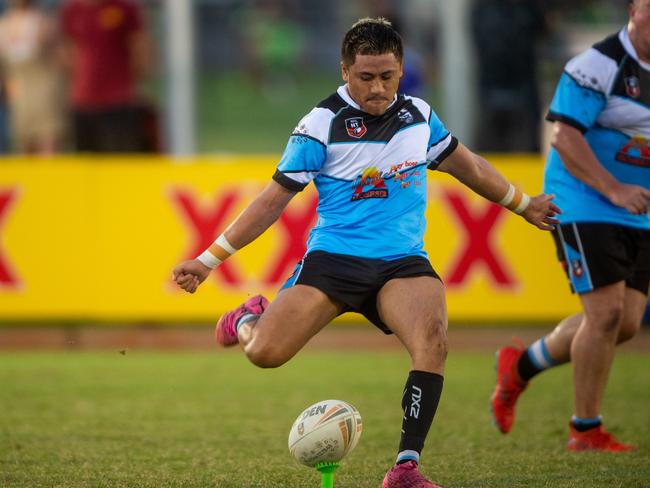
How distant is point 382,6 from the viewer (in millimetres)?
13023

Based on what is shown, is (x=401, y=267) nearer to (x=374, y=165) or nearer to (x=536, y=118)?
(x=374, y=165)

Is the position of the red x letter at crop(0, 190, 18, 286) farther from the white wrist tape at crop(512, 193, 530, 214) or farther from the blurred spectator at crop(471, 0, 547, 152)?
the white wrist tape at crop(512, 193, 530, 214)

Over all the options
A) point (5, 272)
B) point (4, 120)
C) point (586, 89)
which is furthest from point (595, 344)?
point (4, 120)

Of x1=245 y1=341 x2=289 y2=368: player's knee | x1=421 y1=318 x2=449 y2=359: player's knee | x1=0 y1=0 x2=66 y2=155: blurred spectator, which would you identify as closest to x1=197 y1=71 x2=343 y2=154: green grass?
x1=0 y1=0 x2=66 y2=155: blurred spectator

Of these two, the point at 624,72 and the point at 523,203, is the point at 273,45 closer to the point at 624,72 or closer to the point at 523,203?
the point at 624,72

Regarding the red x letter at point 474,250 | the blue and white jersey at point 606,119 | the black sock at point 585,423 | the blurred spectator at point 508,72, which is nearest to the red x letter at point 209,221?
the red x letter at point 474,250

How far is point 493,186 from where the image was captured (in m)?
6.02

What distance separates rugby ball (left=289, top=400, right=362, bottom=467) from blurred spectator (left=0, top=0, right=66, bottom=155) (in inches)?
330

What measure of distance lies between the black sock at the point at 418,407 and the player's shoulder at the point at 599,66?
6.46ft

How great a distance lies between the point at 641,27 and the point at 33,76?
8.16 metres

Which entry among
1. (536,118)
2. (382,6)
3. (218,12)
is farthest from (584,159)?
(218,12)

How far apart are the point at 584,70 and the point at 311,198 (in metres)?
4.79

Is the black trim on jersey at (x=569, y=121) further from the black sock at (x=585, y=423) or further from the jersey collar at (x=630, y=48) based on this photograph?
the black sock at (x=585, y=423)

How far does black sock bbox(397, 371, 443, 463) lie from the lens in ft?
17.9
